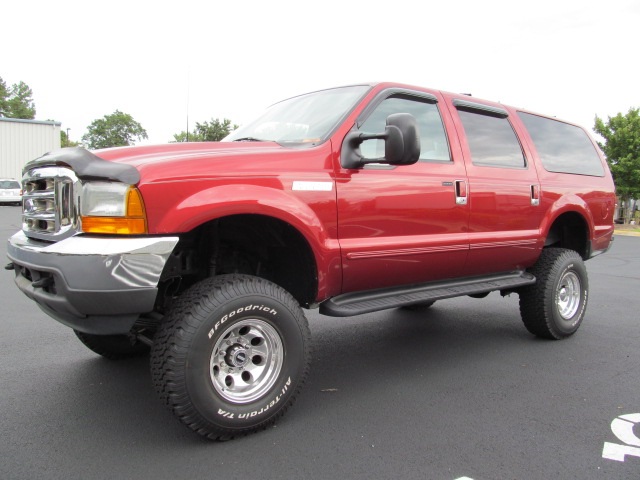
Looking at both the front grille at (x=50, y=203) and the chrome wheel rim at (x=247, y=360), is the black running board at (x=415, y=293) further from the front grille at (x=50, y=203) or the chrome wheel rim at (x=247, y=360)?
the front grille at (x=50, y=203)

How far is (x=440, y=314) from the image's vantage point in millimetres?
5684

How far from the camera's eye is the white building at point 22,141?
31234mm

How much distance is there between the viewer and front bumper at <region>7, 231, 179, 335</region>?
91.4 inches

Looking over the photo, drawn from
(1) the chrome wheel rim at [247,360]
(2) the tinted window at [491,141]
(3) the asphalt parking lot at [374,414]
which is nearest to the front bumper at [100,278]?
(1) the chrome wheel rim at [247,360]

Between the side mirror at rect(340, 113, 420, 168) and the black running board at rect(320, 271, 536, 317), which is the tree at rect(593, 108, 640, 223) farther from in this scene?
the side mirror at rect(340, 113, 420, 168)

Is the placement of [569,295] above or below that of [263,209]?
below

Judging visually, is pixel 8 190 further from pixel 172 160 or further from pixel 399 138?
pixel 399 138

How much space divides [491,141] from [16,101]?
76.2 m

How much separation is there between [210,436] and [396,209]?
5.75 ft

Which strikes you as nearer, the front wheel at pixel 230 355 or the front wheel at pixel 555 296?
the front wheel at pixel 230 355

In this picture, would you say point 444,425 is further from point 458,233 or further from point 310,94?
point 310,94

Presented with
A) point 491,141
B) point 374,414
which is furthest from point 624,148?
point 374,414

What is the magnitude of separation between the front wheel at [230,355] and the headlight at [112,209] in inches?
19.0

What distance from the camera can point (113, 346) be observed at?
12.3ft
